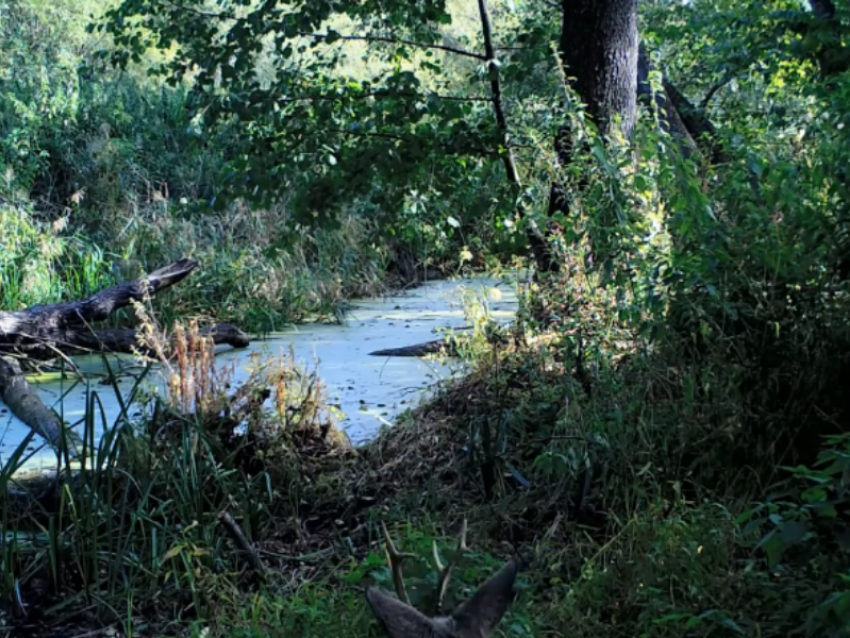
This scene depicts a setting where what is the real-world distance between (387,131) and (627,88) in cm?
129

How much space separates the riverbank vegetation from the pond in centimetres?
46

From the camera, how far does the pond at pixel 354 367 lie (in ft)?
17.5

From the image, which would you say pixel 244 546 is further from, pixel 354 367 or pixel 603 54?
pixel 354 367

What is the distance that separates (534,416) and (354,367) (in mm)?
2811

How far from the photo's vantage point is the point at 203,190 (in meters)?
11.5

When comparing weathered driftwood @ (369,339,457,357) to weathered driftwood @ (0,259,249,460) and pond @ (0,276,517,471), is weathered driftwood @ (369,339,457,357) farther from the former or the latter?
weathered driftwood @ (0,259,249,460)

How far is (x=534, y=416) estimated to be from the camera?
4.26 m

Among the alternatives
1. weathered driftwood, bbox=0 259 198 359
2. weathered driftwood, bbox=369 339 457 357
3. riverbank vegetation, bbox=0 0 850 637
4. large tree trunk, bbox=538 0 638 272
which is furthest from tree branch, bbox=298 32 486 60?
weathered driftwood, bbox=0 259 198 359

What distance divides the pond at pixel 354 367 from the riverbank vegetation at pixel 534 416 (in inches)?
18.1

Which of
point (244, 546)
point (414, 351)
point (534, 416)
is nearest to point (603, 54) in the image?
point (534, 416)

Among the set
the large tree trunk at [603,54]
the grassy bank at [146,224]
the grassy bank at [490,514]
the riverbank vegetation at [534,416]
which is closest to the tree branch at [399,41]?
the riverbank vegetation at [534,416]

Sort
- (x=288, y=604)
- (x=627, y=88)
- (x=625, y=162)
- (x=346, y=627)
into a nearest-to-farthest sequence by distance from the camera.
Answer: (x=346, y=627), (x=288, y=604), (x=625, y=162), (x=627, y=88)

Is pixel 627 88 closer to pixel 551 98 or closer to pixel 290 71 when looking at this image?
pixel 551 98

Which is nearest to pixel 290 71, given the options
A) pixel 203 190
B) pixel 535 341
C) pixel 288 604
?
pixel 535 341
